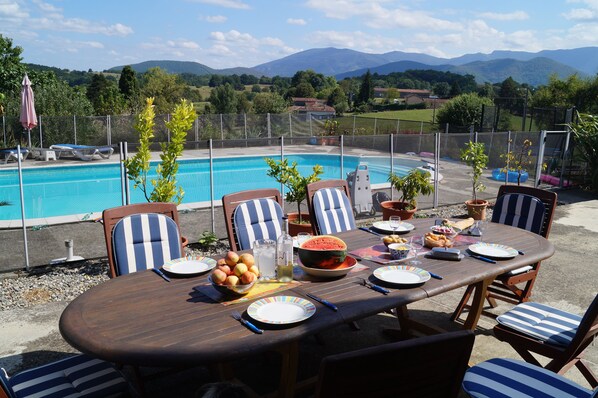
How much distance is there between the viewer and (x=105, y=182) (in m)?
13.2

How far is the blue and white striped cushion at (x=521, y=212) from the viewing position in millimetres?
4120

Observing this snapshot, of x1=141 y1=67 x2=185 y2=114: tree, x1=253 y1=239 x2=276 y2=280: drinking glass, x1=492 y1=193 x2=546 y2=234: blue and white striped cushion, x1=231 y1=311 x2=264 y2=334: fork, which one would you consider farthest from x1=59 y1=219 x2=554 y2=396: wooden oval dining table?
x1=141 y1=67 x2=185 y2=114: tree

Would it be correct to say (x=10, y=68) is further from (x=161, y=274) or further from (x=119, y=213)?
(x=161, y=274)

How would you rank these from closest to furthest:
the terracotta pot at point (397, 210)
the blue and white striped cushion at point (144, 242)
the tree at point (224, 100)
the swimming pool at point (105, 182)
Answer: the blue and white striped cushion at point (144, 242) < the terracotta pot at point (397, 210) < the swimming pool at point (105, 182) < the tree at point (224, 100)

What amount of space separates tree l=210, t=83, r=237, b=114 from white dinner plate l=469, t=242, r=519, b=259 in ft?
93.6

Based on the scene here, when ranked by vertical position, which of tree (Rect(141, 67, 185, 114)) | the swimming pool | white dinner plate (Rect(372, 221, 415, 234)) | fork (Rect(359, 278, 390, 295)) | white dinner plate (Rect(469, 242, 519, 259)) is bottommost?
the swimming pool

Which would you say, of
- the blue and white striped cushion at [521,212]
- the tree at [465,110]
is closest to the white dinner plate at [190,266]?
the blue and white striped cushion at [521,212]

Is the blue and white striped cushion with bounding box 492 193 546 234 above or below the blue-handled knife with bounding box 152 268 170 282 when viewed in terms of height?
above

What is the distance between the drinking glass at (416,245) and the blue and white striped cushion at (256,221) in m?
1.02

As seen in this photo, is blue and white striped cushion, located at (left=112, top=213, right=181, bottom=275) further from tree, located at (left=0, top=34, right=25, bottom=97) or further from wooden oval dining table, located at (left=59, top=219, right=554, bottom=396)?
tree, located at (left=0, top=34, right=25, bottom=97)

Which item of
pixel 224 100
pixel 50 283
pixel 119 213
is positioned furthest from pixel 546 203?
pixel 224 100

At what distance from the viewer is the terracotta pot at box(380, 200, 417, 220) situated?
6.60m

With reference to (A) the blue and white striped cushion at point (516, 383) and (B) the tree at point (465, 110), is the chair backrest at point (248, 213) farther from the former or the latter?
(B) the tree at point (465, 110)

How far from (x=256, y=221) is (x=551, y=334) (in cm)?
207
